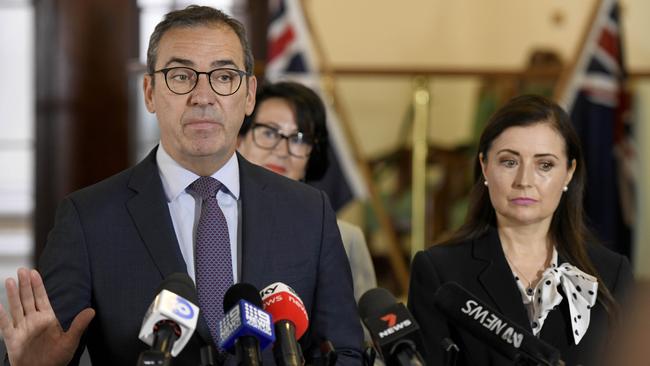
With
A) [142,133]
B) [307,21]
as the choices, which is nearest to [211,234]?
[307,21]

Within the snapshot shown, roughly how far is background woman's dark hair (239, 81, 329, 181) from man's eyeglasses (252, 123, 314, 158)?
1.3 inches

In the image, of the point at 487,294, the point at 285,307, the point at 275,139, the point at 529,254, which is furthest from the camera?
the point at 275,139

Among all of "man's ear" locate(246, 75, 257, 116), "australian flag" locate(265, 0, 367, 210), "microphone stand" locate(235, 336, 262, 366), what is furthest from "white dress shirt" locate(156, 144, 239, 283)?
"australian flag" locate(265, 0, 367, 210)

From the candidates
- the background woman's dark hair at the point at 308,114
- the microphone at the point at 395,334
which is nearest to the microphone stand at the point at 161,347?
the microphone at the point at 395,334

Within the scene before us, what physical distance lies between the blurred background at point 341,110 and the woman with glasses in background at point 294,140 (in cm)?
Result: 190

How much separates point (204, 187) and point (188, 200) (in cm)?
5

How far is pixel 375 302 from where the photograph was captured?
1992mm

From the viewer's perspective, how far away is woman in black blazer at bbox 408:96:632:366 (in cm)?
287

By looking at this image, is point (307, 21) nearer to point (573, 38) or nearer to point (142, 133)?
point (142, 133)

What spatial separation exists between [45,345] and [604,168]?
481 centimetres

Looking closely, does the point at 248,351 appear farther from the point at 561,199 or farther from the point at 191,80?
the point at 561,199

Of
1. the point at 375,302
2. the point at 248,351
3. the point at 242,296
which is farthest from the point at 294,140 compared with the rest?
the point at 248,351

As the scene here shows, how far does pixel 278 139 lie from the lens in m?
3.67

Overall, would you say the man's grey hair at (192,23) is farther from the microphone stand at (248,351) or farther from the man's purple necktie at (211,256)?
the microphone stand at (248,351)
